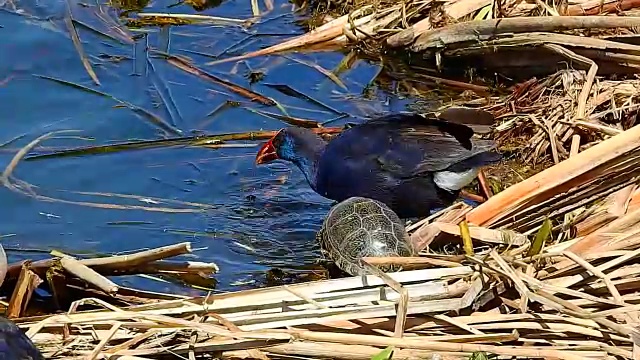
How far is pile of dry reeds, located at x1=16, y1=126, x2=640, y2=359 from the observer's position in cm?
275

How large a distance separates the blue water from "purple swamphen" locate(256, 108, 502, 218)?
10.1 inches

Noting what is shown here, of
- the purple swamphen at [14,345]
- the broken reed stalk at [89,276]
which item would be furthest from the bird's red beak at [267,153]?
the purple swamphen at [14,345]

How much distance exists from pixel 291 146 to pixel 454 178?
31.8 inches

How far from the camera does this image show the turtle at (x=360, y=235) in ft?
11.6

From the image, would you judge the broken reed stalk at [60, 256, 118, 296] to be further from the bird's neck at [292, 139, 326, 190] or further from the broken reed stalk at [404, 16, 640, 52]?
the broken reed stalk at [404, 16, 640, 52]

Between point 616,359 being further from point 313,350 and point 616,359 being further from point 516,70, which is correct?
point 516,70

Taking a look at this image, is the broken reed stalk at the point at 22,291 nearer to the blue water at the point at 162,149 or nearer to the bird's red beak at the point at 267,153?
the blue water at the point at 162,149

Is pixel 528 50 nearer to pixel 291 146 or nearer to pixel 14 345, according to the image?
pixel 291 146

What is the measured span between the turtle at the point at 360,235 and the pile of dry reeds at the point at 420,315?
369mm

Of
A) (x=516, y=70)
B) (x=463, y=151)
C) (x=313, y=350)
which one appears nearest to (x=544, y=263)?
(x=313, y=350)

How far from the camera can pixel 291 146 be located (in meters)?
4.59

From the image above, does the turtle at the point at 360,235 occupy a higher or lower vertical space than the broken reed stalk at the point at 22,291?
higher

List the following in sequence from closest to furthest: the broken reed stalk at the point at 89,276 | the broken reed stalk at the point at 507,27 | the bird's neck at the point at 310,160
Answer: the broken reed stalk at the point at 89,276 → the bird's neck at the point at 310,160 → the broken reed stalk at the point at 507,27

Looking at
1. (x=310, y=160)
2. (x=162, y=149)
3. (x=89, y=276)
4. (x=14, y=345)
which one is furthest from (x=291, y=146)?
(x=14, y=345)
